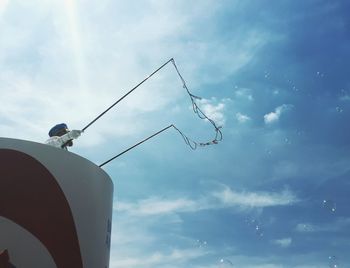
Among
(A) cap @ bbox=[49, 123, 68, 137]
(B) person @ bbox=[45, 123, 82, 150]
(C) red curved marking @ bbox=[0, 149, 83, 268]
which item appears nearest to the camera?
(C) red curved marking @ bbox=[0, 149, 83, 268]

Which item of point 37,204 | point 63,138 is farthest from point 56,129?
point 37,204

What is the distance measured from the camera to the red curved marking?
9305 mm

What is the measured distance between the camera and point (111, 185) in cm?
1256

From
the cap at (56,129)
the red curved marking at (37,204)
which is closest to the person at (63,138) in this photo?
the cap at (56,129)

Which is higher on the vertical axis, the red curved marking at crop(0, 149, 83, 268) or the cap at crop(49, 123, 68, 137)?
the cap at crop(49, 123, 68, 137)

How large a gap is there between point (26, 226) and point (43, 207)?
0.55 m

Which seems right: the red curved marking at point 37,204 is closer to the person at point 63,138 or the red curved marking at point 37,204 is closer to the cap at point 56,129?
the person at point 63,138

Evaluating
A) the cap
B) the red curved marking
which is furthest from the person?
the red curved marking

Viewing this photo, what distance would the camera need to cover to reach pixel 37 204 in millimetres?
9586

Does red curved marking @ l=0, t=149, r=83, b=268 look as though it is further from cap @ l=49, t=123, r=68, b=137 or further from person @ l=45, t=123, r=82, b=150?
cap @ l=49, t=123, r=68, b=137

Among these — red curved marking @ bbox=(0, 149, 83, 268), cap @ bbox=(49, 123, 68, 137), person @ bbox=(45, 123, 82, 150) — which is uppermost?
cap @ bbox=(49, 123, 68, 137)

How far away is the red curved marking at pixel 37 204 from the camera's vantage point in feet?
30.5

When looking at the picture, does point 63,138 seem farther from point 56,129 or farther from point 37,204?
point 37,204

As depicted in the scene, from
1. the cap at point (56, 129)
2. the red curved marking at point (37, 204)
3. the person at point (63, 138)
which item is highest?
the cap at point (56, 129)
